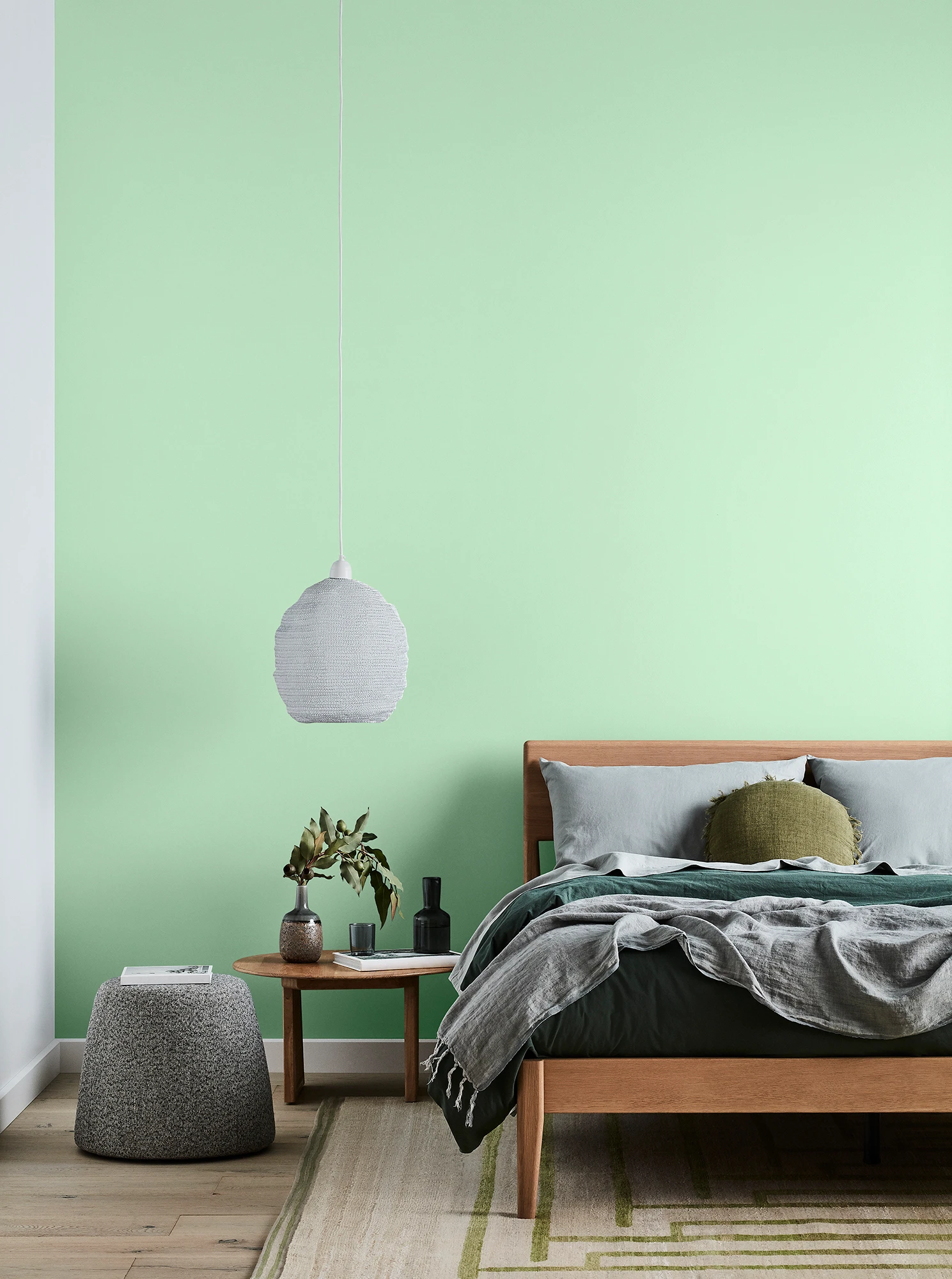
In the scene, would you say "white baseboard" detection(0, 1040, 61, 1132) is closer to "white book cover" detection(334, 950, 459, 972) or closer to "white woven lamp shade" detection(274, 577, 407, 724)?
"white book cover" detection(334, 950, 459, 972)

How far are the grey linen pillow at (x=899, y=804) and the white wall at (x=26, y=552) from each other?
2.35 meters

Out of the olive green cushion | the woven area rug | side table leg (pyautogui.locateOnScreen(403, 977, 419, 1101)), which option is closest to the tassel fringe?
the woven area rug

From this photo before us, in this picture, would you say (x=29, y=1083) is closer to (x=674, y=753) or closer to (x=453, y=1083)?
(x=453, y=1083)

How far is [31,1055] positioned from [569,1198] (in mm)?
1757

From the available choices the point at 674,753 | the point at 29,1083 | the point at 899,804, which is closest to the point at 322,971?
the point at 29,1083

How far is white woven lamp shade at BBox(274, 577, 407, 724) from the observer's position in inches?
137

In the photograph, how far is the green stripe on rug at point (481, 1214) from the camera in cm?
231

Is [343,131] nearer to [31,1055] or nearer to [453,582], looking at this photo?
[453,582]

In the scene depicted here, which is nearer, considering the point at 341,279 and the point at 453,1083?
the point at 453,1083

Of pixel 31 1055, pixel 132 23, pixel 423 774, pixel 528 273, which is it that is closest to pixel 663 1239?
pixel 423 774

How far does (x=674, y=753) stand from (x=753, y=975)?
1.40m

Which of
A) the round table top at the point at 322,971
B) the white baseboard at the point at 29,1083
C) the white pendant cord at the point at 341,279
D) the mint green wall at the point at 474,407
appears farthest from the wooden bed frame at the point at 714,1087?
the white pendant cord at the point at 341,279

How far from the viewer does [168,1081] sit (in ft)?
9.71

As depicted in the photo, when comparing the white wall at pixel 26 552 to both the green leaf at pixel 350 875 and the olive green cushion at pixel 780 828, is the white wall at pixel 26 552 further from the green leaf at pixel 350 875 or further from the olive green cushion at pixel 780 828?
the olive green cushion at pixel 780 828
